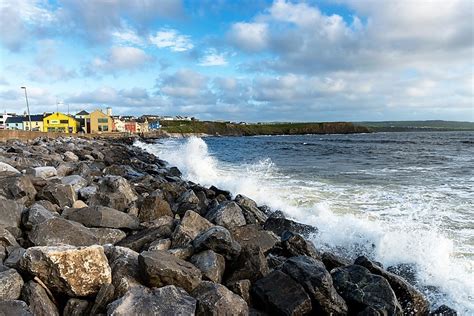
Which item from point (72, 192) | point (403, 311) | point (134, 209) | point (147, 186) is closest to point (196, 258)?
point (403, 311)

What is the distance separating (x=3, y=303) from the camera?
342cm

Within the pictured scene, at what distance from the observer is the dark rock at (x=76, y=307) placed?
12.3 feet

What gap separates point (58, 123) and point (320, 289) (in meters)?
81.5

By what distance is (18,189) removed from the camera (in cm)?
703

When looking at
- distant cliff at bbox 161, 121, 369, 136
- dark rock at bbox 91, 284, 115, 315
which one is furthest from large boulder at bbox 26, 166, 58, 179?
distant cliff at bbox 161, 121, 369, 136

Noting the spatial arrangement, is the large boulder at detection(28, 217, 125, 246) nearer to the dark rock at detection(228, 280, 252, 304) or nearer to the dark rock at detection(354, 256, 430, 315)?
A: the dark rock at detection(228, 280, 252, 304)

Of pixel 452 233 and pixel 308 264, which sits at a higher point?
pixel 308 264

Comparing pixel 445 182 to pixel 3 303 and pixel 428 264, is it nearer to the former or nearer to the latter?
pixel 428 264

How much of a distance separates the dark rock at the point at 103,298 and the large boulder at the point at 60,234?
1.43 metres

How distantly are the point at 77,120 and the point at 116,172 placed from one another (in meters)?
79.2

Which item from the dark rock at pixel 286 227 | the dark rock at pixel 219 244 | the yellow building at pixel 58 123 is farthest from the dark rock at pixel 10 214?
the yellow building at pixel 58 123

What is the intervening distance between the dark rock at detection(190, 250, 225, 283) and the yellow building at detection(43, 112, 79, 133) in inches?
3082

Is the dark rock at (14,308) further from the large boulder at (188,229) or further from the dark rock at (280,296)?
the dark rock at (280,296)

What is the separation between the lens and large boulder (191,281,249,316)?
3.74 meters
